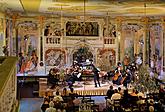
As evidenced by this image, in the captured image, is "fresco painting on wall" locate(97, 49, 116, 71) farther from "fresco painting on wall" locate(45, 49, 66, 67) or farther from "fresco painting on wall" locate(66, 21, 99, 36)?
"fresco painting on wall" locate(45, 49, 66, 67)

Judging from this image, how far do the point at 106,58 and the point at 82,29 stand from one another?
215cm

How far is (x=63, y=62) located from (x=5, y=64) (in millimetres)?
14284

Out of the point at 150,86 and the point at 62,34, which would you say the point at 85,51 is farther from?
the point at 150,86

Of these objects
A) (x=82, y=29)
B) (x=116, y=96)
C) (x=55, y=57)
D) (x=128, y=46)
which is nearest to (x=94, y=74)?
(x=55, y=57)

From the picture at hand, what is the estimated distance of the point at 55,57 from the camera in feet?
59.9

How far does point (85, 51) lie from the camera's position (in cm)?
1852

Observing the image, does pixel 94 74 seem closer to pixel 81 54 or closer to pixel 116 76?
pixel 116 76

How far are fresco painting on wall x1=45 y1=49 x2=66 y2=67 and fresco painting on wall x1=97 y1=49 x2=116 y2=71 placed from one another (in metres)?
2.07

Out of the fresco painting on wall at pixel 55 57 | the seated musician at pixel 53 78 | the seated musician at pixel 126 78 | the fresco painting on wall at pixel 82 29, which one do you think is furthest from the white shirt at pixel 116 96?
the fresco painting on wall at pixel 82 29

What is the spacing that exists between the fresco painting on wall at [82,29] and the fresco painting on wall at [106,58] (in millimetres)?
1127

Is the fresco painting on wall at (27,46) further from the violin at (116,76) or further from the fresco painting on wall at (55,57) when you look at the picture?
the violin at (116,76)

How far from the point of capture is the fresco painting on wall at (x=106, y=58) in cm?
1864

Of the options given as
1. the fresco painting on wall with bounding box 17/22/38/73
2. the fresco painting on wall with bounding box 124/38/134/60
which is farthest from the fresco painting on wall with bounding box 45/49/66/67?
the fresco painting on wall with bounding box 124/38/134/60

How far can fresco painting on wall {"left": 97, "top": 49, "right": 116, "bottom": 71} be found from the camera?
18641 millimetres
